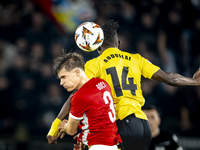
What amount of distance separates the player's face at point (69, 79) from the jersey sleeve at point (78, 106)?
0.21 m

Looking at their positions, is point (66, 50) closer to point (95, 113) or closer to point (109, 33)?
point (109, 33)

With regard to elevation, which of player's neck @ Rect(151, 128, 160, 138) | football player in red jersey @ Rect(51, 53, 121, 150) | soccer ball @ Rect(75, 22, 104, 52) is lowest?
player's neck @ Rect(151, 128, 160, 138)

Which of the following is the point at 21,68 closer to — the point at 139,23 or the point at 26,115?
the point at 26,115

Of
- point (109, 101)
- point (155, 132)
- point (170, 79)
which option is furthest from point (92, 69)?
point (155, 132)

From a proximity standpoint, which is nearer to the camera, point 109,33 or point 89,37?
point 89,37

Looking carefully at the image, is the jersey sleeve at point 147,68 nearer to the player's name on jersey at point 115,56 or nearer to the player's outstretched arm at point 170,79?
the player's outstretched arm at point 170,79

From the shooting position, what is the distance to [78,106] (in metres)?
2.83

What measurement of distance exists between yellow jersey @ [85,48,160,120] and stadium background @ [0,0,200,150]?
9.04 ft

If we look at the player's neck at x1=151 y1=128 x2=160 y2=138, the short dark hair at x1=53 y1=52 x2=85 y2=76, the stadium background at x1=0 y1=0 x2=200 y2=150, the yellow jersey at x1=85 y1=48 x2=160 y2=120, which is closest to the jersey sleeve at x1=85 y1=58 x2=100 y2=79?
the yellow jersey at x1=85 y1=48 x2=160 y2=120

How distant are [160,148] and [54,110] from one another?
2.44m

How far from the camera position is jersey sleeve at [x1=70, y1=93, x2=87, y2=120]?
9.24ft

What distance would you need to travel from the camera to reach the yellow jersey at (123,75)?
347 cm

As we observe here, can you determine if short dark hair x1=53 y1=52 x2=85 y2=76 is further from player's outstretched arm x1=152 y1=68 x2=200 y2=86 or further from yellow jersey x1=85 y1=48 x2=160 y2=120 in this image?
player's outstretched arm x1=152 y1=68 x2=200 y2=86

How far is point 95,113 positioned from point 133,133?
0.72 meters
